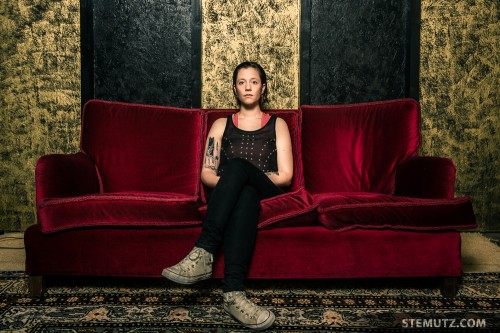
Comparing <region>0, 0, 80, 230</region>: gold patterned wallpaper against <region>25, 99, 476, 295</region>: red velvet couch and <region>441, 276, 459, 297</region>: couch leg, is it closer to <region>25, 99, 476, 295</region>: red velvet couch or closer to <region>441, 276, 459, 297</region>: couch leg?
<region>25, 99, 476, 295</region>: red velvet couch

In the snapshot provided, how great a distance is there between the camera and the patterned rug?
1.65 m

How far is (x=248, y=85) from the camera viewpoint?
2.37 meters

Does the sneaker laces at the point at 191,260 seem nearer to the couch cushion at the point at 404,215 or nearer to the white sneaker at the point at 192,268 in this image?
the white sneaker at the point at 192,268

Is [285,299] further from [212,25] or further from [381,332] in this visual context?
[212,25]

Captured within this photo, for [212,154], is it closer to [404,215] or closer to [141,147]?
[141,147]

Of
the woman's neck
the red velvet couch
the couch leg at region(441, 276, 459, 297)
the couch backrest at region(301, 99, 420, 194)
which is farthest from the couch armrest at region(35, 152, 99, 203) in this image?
the couch leg at region(441, 276, 459, 297)

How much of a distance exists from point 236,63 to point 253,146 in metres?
1.15

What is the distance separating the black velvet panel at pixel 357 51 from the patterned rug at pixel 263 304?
1588 mm

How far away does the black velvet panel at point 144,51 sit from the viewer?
10.6ft

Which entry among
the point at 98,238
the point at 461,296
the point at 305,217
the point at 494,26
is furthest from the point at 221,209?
the point at 494,26

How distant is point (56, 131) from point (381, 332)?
2.85 m

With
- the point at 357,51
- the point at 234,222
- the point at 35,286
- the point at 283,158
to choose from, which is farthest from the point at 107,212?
the point at 357,51

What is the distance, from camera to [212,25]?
3.24 metres

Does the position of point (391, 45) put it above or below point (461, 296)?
above
